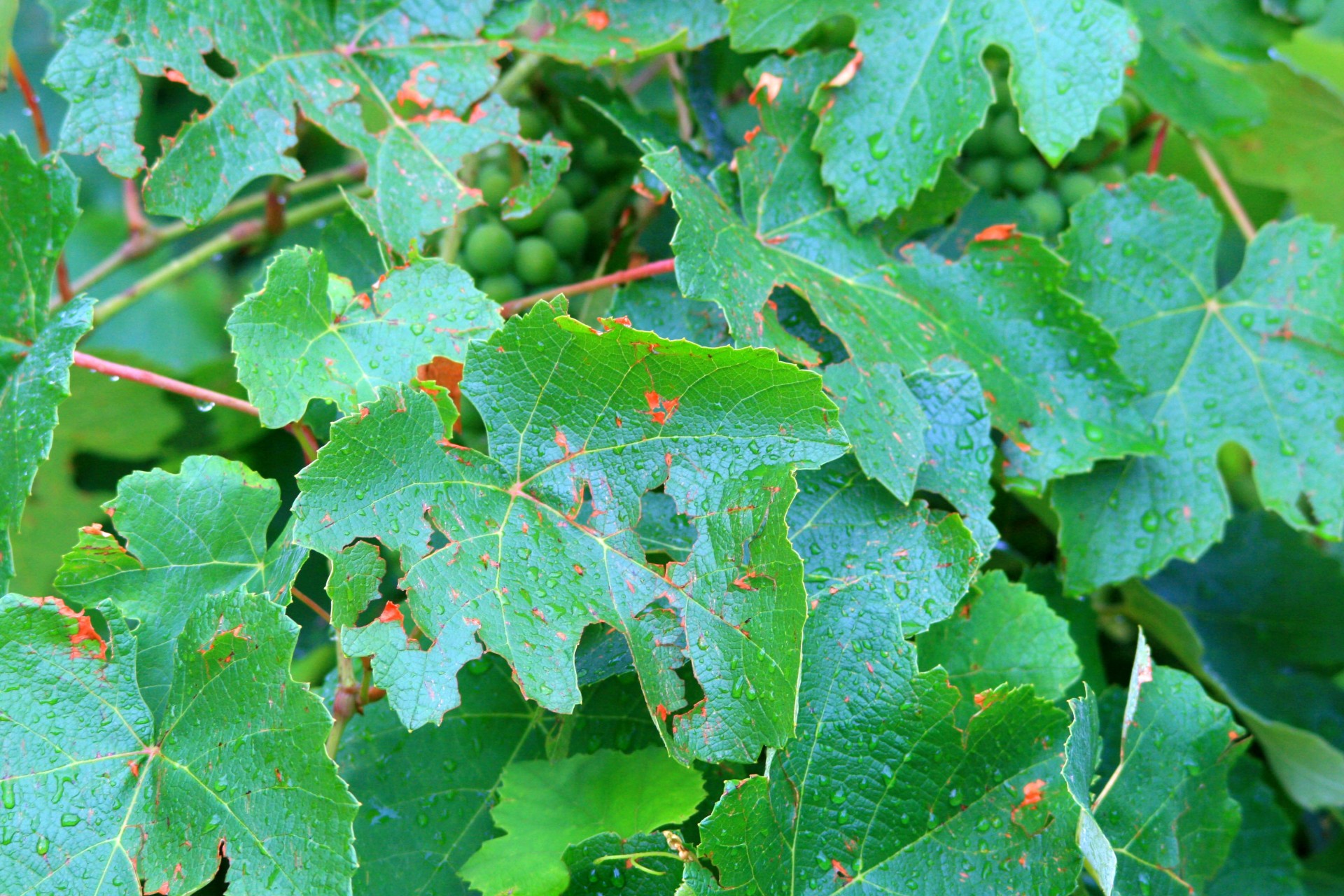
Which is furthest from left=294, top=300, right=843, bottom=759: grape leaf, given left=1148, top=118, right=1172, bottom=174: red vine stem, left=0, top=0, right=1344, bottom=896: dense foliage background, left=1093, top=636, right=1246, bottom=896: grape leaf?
left=1148, top=118, right=1172, bottom=174: red vine stem

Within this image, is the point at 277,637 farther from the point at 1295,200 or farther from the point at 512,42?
the point at 1295,200

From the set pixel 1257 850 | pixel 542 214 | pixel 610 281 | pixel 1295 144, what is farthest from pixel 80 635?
pixel 1295 144

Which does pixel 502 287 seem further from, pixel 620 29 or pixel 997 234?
pixel 997 234

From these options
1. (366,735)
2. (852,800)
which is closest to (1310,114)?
(852,800)

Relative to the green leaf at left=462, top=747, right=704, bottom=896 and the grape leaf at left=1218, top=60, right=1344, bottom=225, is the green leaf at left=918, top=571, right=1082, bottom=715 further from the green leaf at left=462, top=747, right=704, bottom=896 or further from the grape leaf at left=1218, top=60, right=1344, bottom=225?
the grape leaf at left=1218, top=60, right=1344, bottom=225

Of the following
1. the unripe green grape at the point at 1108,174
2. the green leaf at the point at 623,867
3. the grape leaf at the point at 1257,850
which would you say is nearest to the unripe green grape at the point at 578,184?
the unripe green grape at the point at 1108,174
